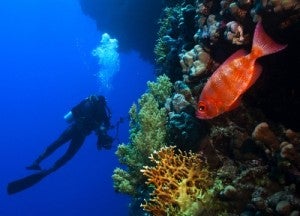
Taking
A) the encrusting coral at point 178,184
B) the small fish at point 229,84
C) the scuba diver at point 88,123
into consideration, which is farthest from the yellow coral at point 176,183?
the scuba diver at point 88,123

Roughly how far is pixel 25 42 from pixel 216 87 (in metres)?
165

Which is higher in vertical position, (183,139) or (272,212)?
(183,139)

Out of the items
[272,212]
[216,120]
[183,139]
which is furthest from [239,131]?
[272,212]

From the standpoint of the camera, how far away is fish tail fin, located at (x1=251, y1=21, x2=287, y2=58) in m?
2.25

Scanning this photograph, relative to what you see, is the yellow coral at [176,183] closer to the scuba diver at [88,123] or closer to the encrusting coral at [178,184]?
the encrusting coral at [178,184]

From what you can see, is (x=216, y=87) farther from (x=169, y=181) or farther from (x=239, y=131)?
(x=169, y=181)

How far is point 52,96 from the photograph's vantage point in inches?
5837

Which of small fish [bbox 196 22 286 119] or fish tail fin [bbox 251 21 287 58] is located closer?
fish tail fin [bbox 251 21 287 58]

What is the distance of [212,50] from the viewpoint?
13.3 feet

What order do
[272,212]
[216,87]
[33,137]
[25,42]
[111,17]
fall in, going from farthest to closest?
[25,42], [33,137], [111,17], [272,212], [216,87]

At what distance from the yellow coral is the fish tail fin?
179 cm

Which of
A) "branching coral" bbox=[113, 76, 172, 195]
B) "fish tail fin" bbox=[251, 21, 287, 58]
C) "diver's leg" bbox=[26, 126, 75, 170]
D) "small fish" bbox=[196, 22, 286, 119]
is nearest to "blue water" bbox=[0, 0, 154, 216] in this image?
"diver's leg" bbox=[26, 126, 75, 170]

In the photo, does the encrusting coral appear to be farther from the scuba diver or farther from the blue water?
the blue water

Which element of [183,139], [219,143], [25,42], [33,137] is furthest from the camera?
[25,42]
